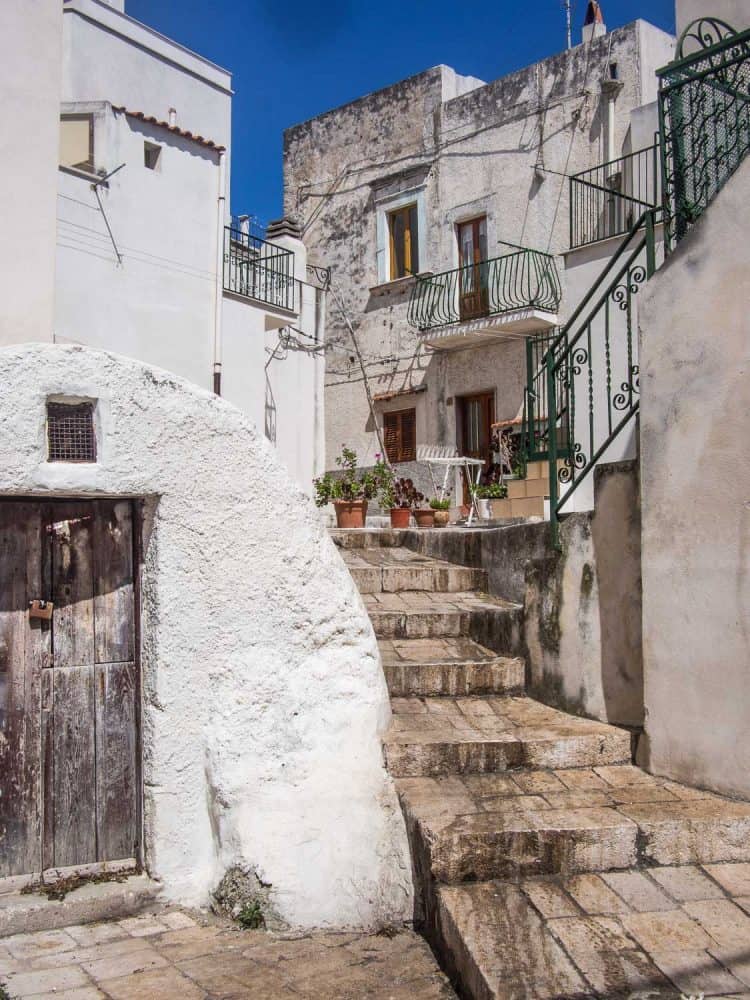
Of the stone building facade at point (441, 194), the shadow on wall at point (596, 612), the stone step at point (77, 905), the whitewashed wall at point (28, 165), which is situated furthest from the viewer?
the stone building facade at point (441, 194)

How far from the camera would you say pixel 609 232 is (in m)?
16.1

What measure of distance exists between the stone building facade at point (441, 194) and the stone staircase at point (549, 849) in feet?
38.0

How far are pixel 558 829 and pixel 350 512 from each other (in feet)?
23.0

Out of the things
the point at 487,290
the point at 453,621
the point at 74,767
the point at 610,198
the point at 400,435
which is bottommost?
the point at 74,767

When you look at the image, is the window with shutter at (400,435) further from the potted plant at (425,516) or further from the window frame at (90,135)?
the window frame at (90,135)

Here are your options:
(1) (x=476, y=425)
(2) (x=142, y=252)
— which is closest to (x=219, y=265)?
(2) (x=142, y=252)

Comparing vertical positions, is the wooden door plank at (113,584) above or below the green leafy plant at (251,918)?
above

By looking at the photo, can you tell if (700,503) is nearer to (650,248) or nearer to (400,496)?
(650,248)

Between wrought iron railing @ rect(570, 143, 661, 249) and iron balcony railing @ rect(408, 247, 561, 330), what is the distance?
0.85 meters

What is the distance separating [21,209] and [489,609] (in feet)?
16.4

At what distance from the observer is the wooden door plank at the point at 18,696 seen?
4387 millimetres

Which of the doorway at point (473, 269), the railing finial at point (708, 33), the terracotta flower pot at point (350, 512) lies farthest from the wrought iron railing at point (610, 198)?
the railing finial at point (708, 33)

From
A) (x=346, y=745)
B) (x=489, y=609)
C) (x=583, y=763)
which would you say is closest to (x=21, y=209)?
(x=489, y=609)

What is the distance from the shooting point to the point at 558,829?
4.35m
